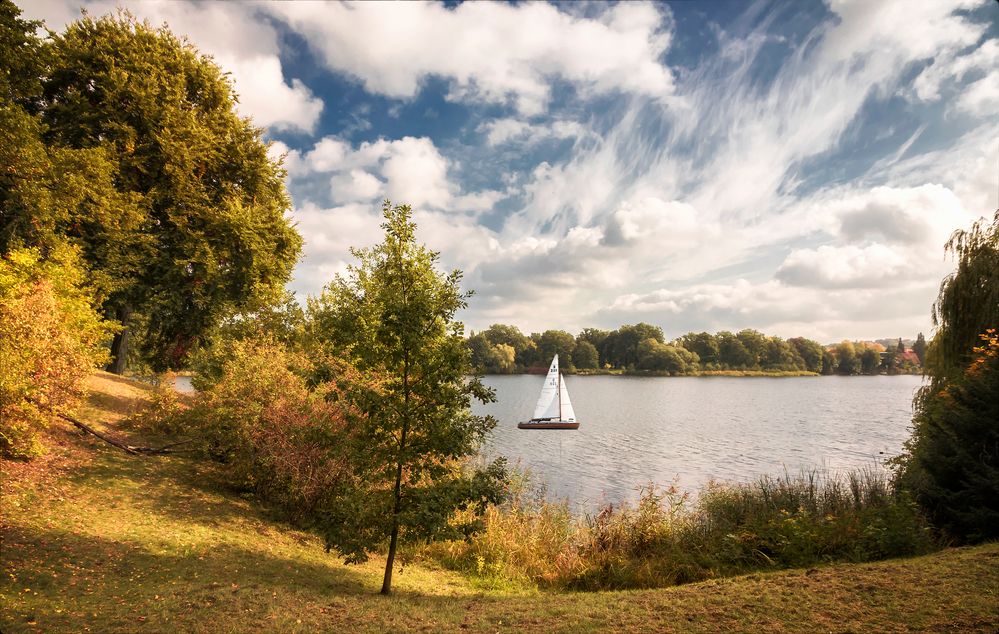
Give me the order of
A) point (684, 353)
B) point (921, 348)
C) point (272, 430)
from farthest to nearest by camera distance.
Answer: point (684, 353) → point (921, 348) → point (272, 430)

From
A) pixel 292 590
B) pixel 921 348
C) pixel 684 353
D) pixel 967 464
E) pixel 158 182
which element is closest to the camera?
pixel 292 590

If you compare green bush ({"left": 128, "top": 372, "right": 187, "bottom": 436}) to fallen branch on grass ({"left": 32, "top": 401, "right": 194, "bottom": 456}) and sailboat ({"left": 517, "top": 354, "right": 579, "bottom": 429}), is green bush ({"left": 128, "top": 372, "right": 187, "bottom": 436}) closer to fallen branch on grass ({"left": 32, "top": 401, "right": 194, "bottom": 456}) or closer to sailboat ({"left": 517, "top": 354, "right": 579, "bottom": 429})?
fallen branch on grass ({"left": 32, "top": 401, "right": 194, "bottom": 456})

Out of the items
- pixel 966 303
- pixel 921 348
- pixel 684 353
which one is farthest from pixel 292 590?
pixel 921 348

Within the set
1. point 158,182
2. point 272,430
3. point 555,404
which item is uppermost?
point 158,182

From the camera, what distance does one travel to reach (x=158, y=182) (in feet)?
73.9

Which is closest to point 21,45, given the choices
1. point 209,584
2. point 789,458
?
point 209,584

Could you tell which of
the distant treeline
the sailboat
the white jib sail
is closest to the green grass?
the sailboat

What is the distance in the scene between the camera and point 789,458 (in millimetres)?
32031

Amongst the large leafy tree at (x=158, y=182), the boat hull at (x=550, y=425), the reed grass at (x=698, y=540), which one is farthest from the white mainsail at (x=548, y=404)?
the reed grass at (x=698, y=540)

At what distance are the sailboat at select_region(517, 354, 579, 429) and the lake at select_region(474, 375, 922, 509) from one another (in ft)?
3.63

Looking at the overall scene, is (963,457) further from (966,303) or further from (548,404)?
(548,404)

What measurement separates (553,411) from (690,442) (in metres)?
13.2

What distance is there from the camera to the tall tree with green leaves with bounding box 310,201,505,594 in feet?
29.0

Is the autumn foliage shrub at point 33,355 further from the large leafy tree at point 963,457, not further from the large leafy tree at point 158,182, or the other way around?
the large leafy tree at point 963,457
